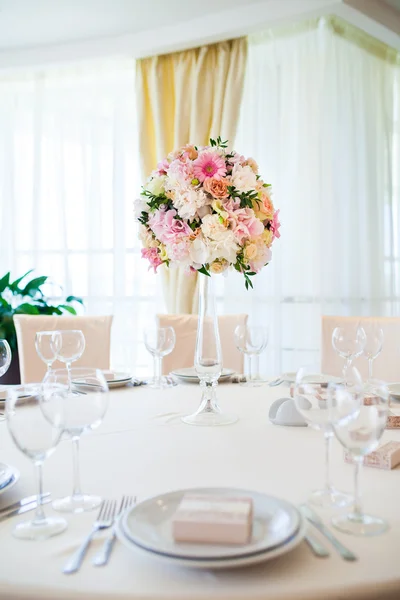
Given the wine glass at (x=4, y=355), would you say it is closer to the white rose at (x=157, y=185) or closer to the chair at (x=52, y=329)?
the white rose at (x=157, y=185)

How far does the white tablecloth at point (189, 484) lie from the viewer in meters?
0.79

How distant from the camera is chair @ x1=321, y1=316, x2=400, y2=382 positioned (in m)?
2.61

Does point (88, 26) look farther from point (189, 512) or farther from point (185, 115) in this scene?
point (189, 512)

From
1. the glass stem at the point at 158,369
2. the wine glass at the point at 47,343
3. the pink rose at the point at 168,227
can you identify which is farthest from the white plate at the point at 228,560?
the glass stem at the point at 158,369

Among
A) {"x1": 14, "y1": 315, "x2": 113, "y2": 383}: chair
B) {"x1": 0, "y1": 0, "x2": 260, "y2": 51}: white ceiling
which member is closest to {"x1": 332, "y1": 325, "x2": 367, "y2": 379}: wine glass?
{"x1": 14, "y1": 315, "x2": 113, "y2": 383}: chair

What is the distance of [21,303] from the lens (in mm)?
4633

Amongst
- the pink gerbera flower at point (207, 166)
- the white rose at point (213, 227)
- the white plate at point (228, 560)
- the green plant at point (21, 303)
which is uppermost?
the pink gerbera flower at point (207, 166)

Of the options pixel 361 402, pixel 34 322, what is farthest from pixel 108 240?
pixel 361 402

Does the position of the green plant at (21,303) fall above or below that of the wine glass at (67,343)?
above

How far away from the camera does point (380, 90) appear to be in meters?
4.36

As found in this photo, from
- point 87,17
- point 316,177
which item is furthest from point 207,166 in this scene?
point 87,17

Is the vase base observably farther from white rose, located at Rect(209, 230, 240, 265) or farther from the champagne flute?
the champagne flute

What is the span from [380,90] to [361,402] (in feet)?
12.7

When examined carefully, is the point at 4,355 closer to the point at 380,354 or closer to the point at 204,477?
the point at 204,477
